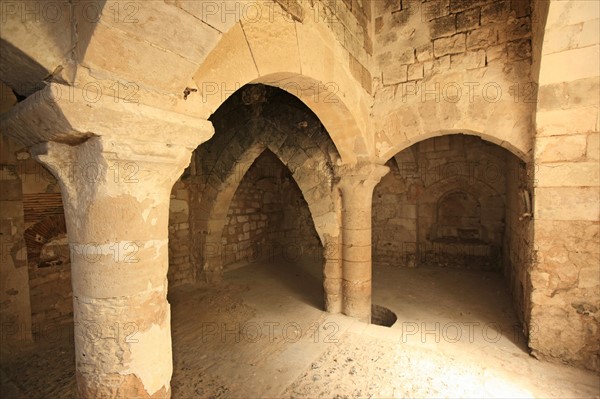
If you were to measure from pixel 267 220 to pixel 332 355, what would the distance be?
15.6 ft

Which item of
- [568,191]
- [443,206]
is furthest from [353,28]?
[443,206]

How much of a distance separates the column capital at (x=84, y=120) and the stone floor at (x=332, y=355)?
2.15 metres

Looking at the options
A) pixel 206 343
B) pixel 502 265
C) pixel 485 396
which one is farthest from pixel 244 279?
pixel 502 265

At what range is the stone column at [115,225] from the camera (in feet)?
3.89

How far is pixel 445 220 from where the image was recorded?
7090mm

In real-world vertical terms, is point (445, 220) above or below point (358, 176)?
below

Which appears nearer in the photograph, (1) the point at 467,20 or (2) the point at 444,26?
(1) the point at 467,20

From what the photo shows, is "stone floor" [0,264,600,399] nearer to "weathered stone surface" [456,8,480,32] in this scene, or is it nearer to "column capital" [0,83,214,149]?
"column capital" [0,83,214,149]

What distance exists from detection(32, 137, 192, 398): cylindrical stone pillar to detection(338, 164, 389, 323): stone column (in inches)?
107

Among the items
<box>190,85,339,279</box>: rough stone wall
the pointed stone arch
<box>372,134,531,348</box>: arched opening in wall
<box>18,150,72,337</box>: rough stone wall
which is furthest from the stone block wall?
<box>18,150,72,337</box>: rough stone wall

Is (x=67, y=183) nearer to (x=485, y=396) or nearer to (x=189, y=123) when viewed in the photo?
(x=189, y=123)

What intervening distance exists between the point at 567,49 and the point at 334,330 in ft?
11.3

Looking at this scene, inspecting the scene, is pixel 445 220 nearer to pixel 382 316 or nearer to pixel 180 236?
pixel 382 316

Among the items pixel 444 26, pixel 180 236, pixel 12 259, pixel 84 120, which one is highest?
pixel 444 26
